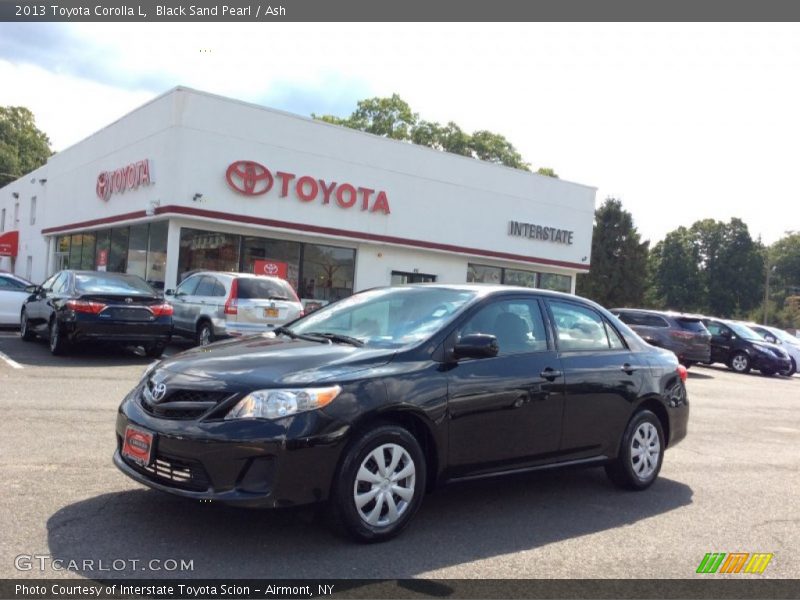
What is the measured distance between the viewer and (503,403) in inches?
203

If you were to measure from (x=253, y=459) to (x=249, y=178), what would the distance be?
60.3ft

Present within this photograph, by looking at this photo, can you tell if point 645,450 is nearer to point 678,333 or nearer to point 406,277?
point 678,333

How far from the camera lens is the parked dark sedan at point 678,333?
20062 mm

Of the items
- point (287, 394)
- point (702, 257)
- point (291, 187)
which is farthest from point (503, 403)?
point (702, 257)

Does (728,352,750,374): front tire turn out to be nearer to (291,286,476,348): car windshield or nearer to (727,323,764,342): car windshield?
(727,323,764,342): car windshield

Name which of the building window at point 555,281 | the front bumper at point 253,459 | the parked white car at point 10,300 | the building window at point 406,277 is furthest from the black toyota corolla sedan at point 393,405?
the building window at point 555,281

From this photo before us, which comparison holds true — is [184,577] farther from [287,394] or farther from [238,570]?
[287,394]

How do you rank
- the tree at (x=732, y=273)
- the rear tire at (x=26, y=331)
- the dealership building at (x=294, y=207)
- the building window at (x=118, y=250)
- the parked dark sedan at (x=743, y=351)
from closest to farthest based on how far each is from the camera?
the rear tire at (x=26, y=331) → the dealership building at (x=294, y=207) → the parked dark sedan at (x=743, y=351) → the building window at (x=118, y=250) → the tree at (x=732, y=273)

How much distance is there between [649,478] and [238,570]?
387 cm

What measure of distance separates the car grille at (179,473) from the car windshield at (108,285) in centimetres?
870

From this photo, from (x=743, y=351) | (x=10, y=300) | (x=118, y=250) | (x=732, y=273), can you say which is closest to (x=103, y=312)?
(x=10, y=300)

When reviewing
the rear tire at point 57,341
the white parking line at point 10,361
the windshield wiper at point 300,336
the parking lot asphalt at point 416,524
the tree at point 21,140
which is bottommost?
the white parking line at point 10,361

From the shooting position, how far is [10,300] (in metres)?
16.0

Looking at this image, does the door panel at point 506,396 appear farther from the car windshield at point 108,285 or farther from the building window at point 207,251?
the building window at point 207,251
